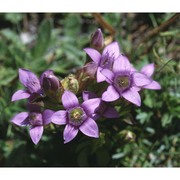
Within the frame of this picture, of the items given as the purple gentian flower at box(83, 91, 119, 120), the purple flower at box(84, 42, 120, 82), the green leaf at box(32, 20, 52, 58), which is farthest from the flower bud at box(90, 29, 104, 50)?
the green leaf at box(32, 20, 52, 58)

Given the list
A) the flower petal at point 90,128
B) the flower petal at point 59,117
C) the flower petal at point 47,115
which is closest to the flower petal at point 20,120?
the flower petal at point 47,115

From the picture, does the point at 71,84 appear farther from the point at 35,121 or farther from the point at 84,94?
the point at 35,121

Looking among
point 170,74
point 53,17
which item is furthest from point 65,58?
point 170,74

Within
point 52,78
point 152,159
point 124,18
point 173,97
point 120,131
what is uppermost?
point 124,18

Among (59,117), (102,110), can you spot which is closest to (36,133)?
(59,117)

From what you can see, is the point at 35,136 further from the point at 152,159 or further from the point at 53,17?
the point at 53,17

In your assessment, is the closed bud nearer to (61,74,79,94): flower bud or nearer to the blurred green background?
the blurred green background
